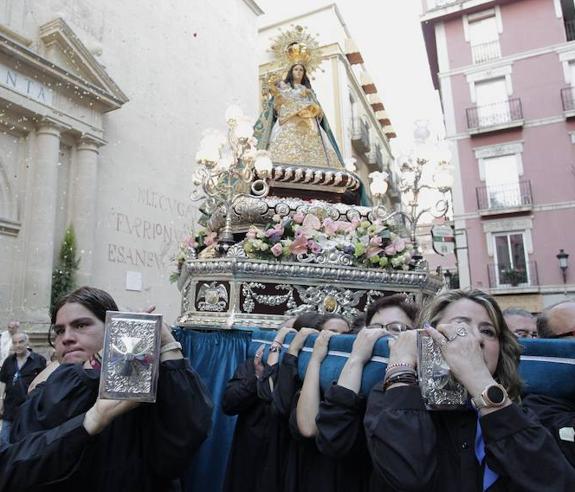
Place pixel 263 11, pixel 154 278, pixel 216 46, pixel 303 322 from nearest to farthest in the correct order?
pixel 303 322
pixel 154 278
pixel 216 46
pixel 263 11

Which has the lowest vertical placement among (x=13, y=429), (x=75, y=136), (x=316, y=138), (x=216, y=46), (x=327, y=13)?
(x=13, y=429)

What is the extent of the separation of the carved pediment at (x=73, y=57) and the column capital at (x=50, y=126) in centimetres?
92

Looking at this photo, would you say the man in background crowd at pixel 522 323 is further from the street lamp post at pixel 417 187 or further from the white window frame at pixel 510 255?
the white window frame at pixel 510 255

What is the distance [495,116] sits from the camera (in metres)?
17.5

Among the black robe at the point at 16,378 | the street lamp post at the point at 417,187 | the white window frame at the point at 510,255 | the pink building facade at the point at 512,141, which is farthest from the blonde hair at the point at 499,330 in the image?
the white window frame at the point at 510,255

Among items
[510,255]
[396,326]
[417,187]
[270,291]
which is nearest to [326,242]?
[270,291]

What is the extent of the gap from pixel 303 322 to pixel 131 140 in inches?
375

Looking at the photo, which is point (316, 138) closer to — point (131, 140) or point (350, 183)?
point (350, 183)

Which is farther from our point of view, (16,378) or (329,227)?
(16,378)

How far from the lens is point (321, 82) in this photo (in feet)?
69.5

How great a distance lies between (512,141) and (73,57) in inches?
543

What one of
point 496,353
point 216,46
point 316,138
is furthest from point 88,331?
point 216,46

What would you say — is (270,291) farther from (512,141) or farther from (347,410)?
(512,141)

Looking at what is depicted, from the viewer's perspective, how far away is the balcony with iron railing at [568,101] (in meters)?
16.3
